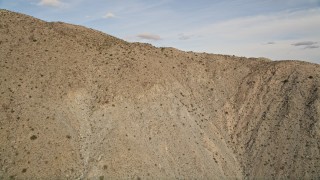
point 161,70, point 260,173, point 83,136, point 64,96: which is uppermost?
point 161,70

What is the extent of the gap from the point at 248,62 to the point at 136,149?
91.9ft

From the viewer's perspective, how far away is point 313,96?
60406 mm

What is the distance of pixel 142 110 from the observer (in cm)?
5722

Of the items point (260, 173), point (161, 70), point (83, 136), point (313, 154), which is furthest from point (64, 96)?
point (313, 154)

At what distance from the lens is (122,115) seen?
5588cm

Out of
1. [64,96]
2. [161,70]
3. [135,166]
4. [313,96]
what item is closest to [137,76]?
[161,70]

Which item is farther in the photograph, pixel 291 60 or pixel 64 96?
pixel 291 60

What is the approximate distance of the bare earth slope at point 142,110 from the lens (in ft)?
167

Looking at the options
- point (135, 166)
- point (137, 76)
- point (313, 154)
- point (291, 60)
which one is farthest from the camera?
point (291, 60)

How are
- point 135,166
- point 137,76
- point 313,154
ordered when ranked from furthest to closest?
1. point 137,76
2. point 313,154
3. point 135,166

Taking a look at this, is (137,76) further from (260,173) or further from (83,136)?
(260,173)

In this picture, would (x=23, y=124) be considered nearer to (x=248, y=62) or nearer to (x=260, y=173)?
(x=260, y=173)

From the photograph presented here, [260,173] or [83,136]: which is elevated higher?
[83,136]

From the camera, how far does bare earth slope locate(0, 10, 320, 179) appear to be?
5075cm
